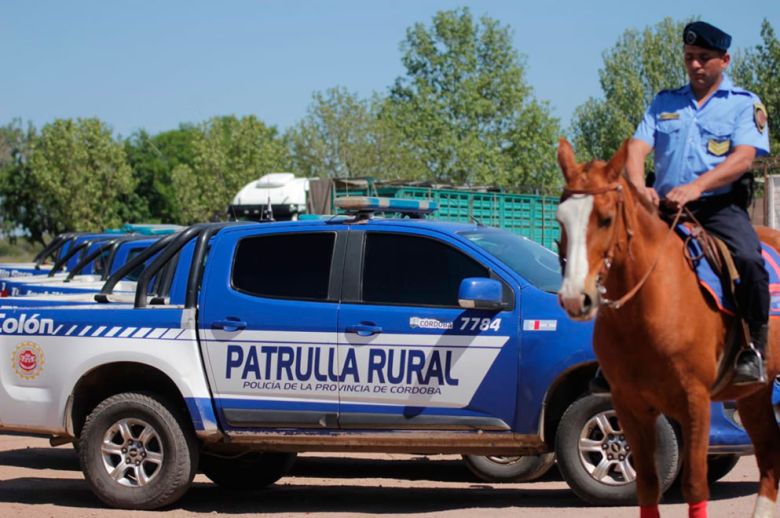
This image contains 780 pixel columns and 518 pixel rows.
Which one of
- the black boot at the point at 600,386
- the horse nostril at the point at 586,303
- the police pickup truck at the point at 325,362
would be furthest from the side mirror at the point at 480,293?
the horse nostril at the point at 586,303

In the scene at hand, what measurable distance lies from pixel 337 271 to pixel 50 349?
2367mm

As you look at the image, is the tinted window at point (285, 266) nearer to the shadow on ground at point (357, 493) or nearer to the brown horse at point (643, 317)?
the shadow on ground at point (357, 493)

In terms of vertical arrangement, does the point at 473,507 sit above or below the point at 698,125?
below

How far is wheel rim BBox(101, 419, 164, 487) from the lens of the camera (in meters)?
8.70

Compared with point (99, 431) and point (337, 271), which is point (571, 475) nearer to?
point (337, 271)

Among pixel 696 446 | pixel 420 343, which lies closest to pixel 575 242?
pixel 696 446

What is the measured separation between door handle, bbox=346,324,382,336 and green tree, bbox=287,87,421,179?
42.6 meters

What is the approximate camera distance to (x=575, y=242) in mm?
5215

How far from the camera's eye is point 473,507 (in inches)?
335

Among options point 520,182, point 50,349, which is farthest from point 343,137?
point 50,349

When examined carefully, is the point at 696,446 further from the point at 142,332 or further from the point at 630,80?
the point at 630,80

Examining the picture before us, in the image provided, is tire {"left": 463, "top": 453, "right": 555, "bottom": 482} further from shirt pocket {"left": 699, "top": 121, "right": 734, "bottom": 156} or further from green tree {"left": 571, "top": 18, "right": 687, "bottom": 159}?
green tree {"left": 571, "top": 18, "right": 687, "bottom": 159}

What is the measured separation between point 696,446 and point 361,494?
4.27m

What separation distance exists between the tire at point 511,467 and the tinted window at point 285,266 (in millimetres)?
2296
